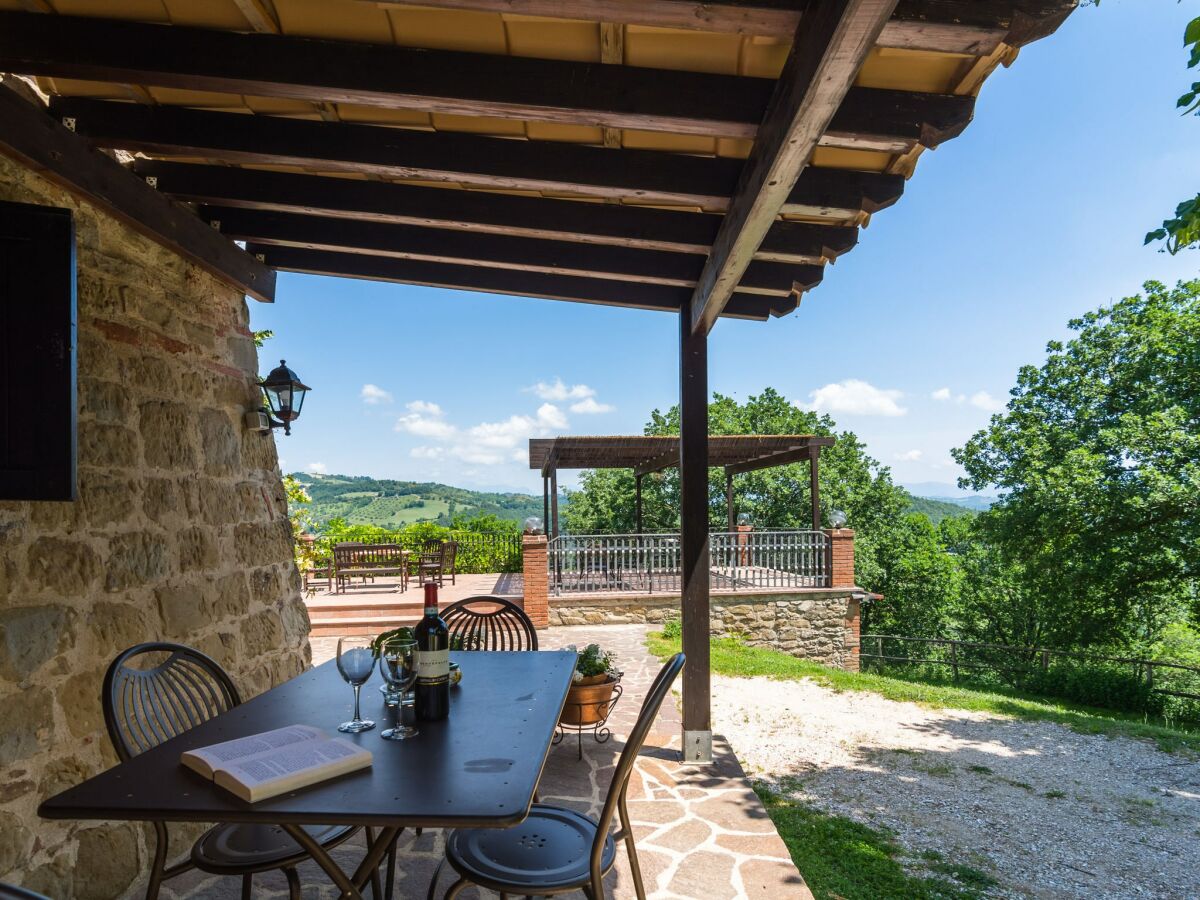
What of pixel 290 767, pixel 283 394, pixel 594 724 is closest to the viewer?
pixel 290 767

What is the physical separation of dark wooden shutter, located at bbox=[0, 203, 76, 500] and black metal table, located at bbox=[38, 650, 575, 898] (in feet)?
2.64

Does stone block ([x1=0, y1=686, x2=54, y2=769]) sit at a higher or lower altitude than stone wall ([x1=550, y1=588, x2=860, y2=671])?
higher

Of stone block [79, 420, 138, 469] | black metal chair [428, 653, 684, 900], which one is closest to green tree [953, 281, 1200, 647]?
black metal chair [428, 653, 684, 900]

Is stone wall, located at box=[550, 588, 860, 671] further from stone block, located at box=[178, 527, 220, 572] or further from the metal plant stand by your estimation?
stone block, located at box=[178, 527, 220, 572]

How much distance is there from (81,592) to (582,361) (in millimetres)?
51001

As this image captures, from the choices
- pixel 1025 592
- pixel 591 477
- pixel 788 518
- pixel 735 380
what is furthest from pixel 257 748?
pixel 735 380

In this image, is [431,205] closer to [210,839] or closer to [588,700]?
[210,839]

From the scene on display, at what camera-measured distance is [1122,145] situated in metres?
11.6

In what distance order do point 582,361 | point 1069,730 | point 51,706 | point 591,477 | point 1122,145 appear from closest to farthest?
point 51,706
point 1069,730
point 1122,145
point 591,477
point 582,361

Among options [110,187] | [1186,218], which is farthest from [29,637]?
[1186,218]

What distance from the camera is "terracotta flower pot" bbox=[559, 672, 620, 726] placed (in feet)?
11.8

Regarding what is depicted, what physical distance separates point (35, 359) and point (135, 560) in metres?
0.99

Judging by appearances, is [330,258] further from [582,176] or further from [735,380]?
[735,380]

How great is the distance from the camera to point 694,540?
3.51 metres
